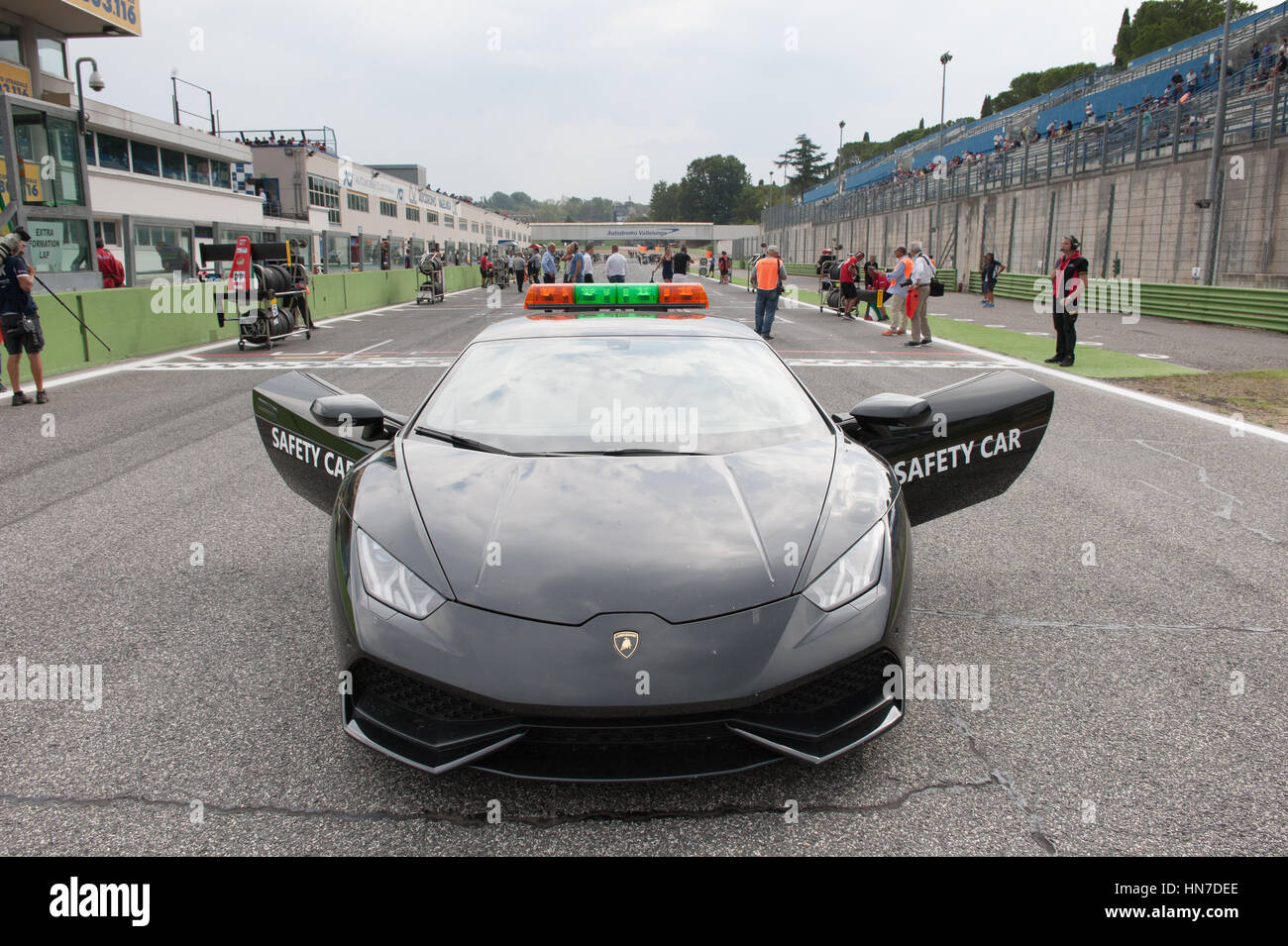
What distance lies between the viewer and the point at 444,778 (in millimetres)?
2850

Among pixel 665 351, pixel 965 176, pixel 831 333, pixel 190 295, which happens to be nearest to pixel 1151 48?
pixel 965 176

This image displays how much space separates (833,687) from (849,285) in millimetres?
23687

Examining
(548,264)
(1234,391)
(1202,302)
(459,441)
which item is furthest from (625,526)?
(548,264)

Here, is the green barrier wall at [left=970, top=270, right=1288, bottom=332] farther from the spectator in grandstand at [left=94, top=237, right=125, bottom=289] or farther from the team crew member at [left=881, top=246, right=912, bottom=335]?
the spectator in grandstand at [left=94, top=237, right=125, bottom=289]

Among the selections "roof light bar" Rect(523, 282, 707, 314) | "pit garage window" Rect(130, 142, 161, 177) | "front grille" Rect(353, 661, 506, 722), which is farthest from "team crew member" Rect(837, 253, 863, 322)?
"pit garage window" Rect(130, 142, 161, 177)

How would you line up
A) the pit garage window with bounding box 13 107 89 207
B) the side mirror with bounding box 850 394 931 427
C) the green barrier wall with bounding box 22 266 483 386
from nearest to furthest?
Result: the side mirror with bounding box 850 394 931 427 → the green barrier wall with bounding box 22 266 483 386 → the pit garage window with bounding box 13 107 89 207

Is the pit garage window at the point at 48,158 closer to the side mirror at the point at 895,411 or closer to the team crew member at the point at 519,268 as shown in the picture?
the side mirror at the point at 895,411

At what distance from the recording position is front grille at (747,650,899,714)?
2506mm

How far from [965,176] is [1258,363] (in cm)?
3236

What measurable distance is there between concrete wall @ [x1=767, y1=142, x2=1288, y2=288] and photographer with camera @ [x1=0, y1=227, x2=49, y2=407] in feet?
84.2
